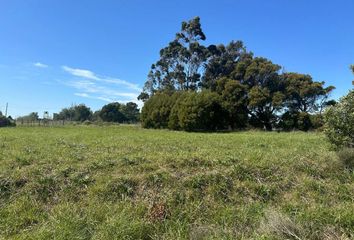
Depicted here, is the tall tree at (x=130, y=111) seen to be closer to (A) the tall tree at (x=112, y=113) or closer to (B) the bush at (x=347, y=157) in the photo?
(A) the tall tree at (x=112, y=113)

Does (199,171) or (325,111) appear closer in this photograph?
(199,171)

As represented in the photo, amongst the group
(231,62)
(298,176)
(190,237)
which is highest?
(231,62)

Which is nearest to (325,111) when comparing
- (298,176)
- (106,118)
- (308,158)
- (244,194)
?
(308,158)

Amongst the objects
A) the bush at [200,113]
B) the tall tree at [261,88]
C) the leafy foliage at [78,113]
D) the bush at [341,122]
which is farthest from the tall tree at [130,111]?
Answer: the bush at [341,122]

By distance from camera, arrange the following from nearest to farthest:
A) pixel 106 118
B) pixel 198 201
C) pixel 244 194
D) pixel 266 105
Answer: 1. pixel 198 201
2. pixel 244 194
3. pixel 266 105
4. pixel 106 118

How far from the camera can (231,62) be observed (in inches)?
1873

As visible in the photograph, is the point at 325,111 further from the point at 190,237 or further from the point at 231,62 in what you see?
the point at 231,62

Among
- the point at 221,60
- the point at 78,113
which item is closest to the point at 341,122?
the point at 221,60

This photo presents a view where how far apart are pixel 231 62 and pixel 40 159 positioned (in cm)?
4133

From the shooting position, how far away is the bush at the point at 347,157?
811 centimetres

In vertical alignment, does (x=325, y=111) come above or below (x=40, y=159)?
above

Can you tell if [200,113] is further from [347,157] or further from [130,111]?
[130,111]

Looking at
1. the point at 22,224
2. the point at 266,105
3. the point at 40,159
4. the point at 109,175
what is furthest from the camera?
the point at 266,105

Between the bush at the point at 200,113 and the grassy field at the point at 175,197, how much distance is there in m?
25.0
